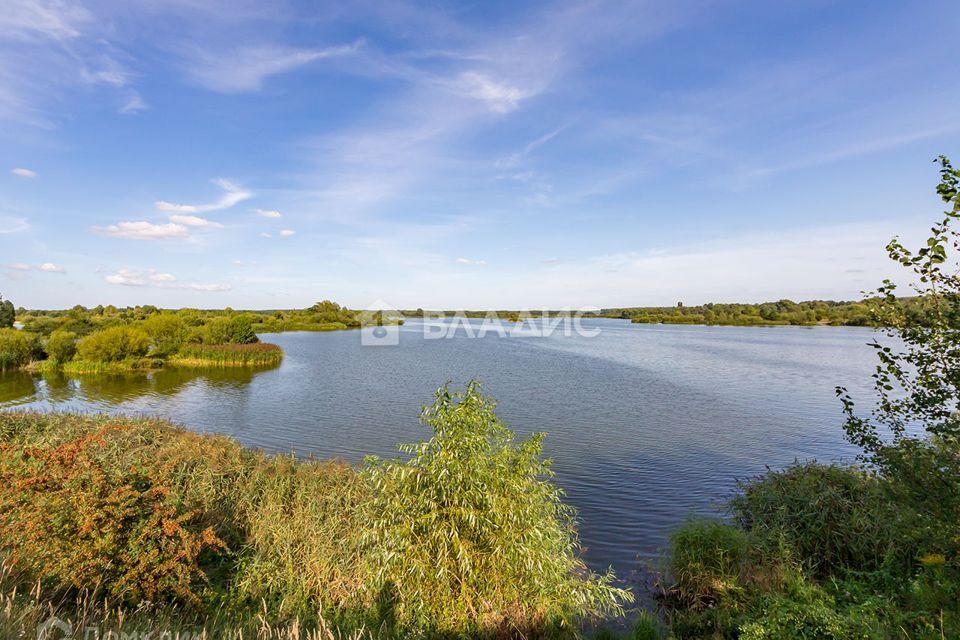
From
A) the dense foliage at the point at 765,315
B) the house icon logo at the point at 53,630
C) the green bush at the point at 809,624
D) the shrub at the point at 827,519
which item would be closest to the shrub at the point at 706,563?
the shrub at the point at 827,519

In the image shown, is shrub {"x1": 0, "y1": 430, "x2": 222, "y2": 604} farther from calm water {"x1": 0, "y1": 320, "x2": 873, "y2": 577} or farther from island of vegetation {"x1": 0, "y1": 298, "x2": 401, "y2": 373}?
island of vegetation {"x1": 0, "y1": 298, "x2": 401, "y2": 373}

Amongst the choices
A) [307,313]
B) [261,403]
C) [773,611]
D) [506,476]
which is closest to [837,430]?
[773,611]

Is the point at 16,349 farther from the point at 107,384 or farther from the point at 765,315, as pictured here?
the point at 765,315

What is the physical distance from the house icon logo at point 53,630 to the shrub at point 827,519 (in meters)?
11.9

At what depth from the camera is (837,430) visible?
2453 cm

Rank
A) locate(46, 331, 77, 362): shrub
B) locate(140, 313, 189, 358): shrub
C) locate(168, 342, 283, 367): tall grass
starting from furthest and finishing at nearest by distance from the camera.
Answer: locate(140, 313, 189, 358): shrub < locate(168, 342, 283, 367): tall grass < locate(46, 331, 77, 362): shrub

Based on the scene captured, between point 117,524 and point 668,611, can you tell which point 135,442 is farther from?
point 668,611

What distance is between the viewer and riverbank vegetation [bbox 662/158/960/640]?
6355 mm

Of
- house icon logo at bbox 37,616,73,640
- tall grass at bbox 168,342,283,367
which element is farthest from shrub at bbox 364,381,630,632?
tall grass at bbox 168,342,283,367

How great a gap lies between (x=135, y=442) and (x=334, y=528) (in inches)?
353

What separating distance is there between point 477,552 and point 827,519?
29.8 feet

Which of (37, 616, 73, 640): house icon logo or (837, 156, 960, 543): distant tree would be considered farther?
(837, 156, 960, 543): distant tree

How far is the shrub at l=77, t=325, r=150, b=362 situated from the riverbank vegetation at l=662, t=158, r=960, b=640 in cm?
5330

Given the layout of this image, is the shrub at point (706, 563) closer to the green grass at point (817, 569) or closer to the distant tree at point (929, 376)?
the green grass at point (817, 569)
